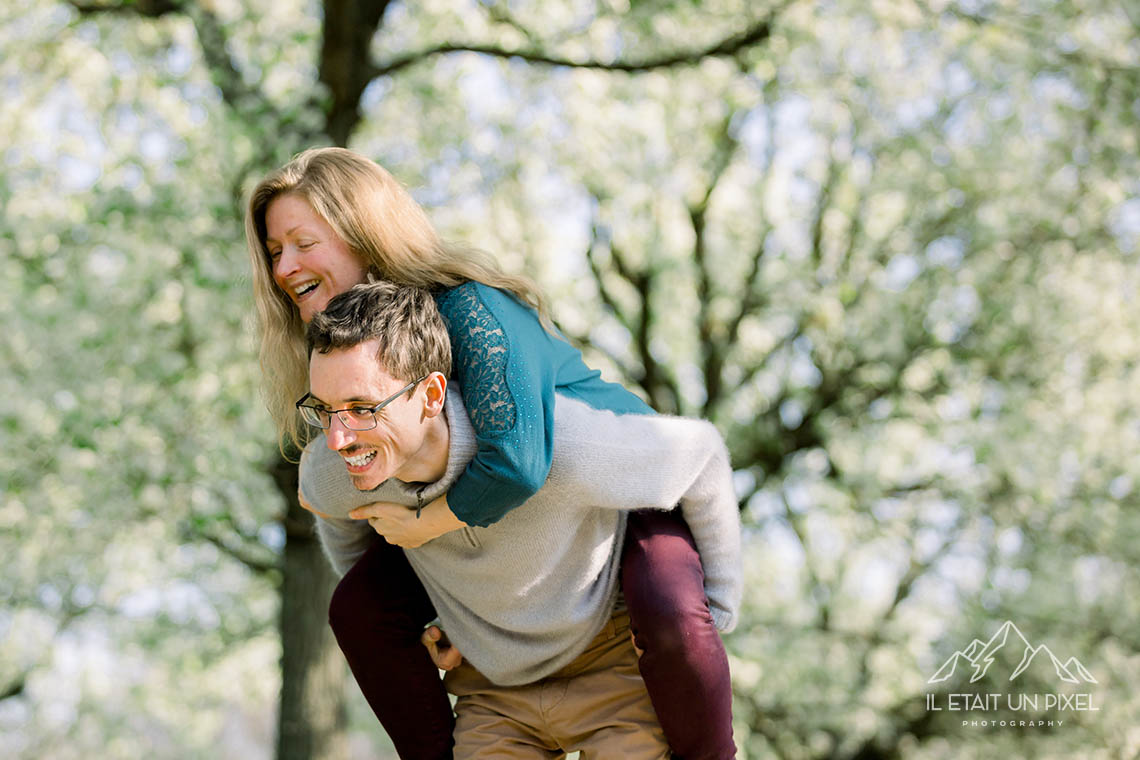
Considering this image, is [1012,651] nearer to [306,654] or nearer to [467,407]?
[306,654]

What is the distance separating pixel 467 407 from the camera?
82.1 inches

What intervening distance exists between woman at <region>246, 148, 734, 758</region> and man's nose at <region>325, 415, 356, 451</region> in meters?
0.21

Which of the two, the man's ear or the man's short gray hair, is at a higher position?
the man's short gray hair

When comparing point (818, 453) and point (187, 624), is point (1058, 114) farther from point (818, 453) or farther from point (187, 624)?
point (187, 624)

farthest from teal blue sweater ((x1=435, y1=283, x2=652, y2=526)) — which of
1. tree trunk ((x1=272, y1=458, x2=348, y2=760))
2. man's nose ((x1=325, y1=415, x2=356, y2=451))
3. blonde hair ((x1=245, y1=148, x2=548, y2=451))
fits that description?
tree trunk ((x1=272, y1=458, x2=348, y2=760))

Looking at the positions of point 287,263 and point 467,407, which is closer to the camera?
point 467,407

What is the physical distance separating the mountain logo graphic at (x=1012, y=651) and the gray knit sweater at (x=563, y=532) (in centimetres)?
644

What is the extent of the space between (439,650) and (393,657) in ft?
0.37

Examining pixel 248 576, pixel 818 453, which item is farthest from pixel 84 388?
pixel 818 453

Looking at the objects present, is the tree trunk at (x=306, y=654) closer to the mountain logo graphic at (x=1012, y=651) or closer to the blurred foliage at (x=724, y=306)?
the blurred foliage at (x=724, y=306)

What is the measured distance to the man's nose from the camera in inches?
79.1

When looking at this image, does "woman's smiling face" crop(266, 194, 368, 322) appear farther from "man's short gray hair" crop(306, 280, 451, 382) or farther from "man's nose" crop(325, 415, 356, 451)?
"man's nose" crop(325, 415, 356, 451)

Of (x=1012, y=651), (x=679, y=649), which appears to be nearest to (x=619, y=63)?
(x=679, y=649)

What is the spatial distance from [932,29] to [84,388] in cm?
612
